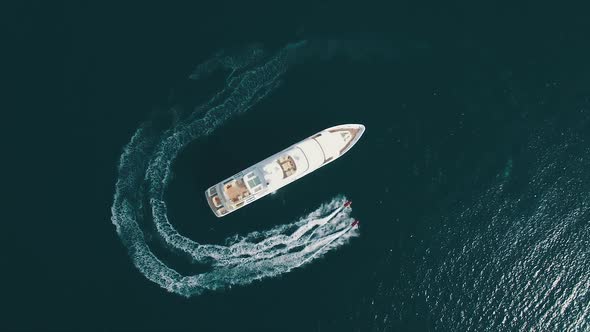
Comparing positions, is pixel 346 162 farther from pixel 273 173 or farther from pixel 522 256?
pixel 522 256

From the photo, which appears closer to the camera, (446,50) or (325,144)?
(325,144)

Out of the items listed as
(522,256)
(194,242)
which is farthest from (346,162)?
(522,256)

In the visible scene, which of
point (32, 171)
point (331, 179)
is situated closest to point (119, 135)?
point (32, 171)

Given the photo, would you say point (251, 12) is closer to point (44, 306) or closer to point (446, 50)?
point (446, 50)

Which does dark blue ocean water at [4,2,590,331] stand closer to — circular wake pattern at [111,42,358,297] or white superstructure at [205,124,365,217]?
circular wake pattern at [111,42,358,297]

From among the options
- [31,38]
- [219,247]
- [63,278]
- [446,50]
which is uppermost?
[31,38]

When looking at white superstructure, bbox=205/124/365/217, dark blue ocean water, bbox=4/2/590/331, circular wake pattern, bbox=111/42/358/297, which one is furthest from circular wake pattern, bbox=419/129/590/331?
white superstructure, bbox=205/124/365/217
